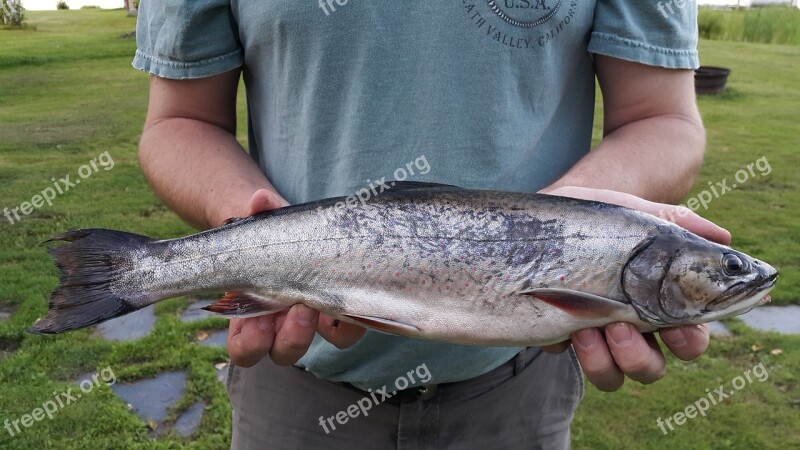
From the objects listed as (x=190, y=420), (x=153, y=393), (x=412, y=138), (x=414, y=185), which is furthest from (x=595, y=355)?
(x=153, y=393)

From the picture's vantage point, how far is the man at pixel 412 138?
199cm

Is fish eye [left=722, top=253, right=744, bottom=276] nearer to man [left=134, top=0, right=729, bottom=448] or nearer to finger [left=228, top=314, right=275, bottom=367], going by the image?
man [left=134, top=0, right=729, bottom=448]

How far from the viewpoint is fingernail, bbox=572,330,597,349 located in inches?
74.3

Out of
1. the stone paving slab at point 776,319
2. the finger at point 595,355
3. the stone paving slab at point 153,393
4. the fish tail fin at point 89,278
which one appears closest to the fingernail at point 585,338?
the finger at point 595,355

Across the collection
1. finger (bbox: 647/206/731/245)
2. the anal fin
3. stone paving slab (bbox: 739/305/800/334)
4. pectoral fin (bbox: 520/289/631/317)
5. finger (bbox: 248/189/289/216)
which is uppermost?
finger (bbox: 248/189/289/216)

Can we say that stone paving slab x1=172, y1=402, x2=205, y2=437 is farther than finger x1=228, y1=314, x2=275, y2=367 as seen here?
Yes

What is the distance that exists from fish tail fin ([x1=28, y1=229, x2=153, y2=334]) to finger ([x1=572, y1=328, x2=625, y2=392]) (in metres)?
1.20

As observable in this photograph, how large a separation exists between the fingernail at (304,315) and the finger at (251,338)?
0.10 meters

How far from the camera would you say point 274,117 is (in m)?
2.18

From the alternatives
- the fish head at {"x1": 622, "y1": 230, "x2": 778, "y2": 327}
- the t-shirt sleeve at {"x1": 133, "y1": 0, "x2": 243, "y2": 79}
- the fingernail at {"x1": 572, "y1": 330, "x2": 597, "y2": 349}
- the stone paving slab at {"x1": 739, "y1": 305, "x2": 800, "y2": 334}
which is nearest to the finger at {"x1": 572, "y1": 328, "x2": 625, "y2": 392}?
the fingernail at {"x1": 572, "y1": 330, "x2": 597, "y2": 349}

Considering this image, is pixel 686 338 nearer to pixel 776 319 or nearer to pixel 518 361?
pixel 518 361

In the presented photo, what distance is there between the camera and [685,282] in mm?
1890

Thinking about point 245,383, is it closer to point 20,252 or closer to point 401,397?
point 401,397

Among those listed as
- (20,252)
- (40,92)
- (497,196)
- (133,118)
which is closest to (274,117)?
(497,196)
